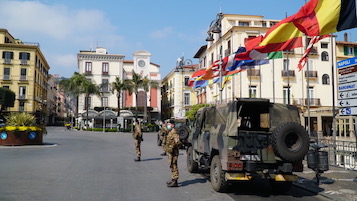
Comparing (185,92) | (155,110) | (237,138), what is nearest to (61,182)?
(237,138)

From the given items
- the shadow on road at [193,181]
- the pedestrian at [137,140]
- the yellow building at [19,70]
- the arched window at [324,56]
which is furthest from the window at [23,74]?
the shadow on road at [193,181]

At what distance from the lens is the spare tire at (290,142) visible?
6758mm

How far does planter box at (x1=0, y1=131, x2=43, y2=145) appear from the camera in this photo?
17.4 meters

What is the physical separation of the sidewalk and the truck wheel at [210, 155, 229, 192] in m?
2.54

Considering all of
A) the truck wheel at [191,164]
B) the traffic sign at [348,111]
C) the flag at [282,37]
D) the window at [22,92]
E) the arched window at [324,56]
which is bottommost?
the truck wheel at [191,164]

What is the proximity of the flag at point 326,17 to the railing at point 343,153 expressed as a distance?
180 inches

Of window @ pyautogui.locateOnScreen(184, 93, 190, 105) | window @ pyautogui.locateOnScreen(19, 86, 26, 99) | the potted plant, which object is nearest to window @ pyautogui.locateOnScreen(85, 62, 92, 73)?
window @ pyautogui.locateOnScreen(19, 86, 26, 99)

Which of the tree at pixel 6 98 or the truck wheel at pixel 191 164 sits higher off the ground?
the tree at pixel 6 98

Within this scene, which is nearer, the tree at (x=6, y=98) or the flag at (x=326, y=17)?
the flag at (x=326, y=17)

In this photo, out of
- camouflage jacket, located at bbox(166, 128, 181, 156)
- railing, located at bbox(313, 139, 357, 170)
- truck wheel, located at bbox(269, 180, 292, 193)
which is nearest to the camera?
truck wheel, located at bbox(269, 180, 292, 193)

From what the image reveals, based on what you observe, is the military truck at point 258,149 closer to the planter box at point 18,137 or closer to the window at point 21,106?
the planter box at point 18,137

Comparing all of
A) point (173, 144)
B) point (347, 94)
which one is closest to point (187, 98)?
point (347, 94)

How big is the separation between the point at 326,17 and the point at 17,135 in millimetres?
17347

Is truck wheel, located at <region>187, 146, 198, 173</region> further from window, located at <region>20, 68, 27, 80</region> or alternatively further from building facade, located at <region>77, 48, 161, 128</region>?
window, located at <region>20, 68, 27, 80</region>
